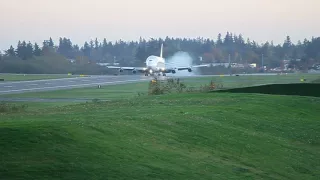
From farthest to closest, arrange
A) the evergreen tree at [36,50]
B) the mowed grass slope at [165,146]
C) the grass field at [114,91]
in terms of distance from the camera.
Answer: the evergreen tree at [36,50]
the grass field at [114,91]
the mowed grass slope at [165,146]

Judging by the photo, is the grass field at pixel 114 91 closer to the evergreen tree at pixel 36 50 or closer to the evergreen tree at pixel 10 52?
the evergreen tree at pixel 36 50

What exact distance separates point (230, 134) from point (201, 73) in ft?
323

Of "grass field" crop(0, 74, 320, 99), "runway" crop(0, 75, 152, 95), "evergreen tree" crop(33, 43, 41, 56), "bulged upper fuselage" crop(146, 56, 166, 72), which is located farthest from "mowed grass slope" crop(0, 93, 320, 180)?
"evergreen tree" crop(33, 43, 41, 56)

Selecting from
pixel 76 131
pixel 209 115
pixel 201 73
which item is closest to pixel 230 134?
pixel 209 115

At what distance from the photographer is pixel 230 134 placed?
66.8 ft

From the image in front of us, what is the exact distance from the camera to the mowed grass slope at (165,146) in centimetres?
1333

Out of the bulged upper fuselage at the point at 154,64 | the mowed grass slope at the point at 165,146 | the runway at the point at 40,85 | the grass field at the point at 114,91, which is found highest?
the bulged upper fuselage at the point at 154,64

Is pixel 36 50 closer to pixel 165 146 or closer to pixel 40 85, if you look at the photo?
pixel 40 85

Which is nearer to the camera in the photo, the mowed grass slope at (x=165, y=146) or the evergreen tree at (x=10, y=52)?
the mowed grass slope at (x=165, y=146)

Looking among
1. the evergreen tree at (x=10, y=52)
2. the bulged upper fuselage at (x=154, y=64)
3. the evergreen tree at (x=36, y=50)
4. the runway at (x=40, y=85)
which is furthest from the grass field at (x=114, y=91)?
the evergreen tree at (x=10, y=52)

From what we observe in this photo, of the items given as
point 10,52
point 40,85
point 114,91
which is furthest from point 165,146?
point 10,52

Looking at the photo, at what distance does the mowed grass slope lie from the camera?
13.3 m

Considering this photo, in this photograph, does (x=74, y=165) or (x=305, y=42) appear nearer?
(x=74, y=165)

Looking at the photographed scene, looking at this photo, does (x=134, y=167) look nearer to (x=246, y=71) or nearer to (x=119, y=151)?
(x=119, y=151)
